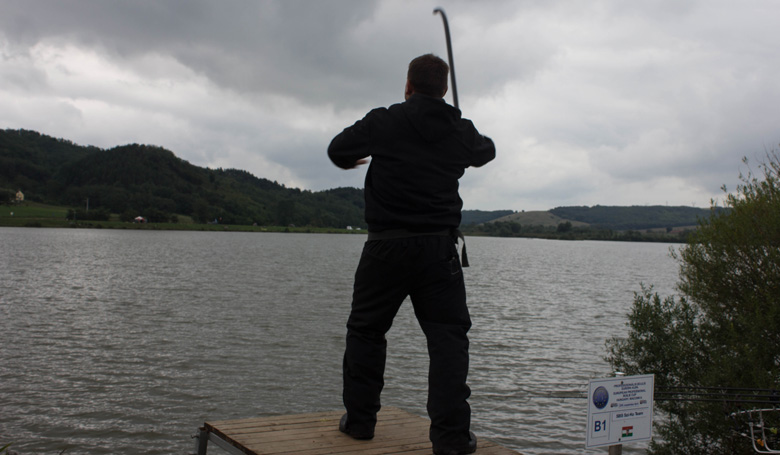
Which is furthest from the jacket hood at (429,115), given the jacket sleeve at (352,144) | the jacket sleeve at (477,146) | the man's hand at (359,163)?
the man's hand at (359,163)

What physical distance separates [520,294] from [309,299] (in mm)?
14393

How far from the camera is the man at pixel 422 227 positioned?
150 inches

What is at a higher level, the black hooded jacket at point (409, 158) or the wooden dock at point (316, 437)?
the black hooded jacket at point (409, 158)

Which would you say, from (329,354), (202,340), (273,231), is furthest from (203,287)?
(273,231)

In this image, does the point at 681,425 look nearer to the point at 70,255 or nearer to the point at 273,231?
the point at 70,255

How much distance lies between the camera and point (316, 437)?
4316mm

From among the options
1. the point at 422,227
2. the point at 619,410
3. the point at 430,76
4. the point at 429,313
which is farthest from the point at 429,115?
the point at 619,410

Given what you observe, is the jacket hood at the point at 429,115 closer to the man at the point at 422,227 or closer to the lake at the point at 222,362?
the man at the point at 422,227

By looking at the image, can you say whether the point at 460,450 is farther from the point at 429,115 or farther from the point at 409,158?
the point at 429,115

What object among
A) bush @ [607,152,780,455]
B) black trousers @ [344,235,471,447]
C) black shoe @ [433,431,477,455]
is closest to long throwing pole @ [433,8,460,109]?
black trousers @ [344,235,471,447]

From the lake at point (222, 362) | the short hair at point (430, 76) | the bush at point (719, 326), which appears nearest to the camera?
the short hair at point (430, 76)

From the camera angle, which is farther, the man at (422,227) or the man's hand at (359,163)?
the man's hand at (359,163)

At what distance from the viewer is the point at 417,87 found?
3.97 metres

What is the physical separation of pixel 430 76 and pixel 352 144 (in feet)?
2.37
